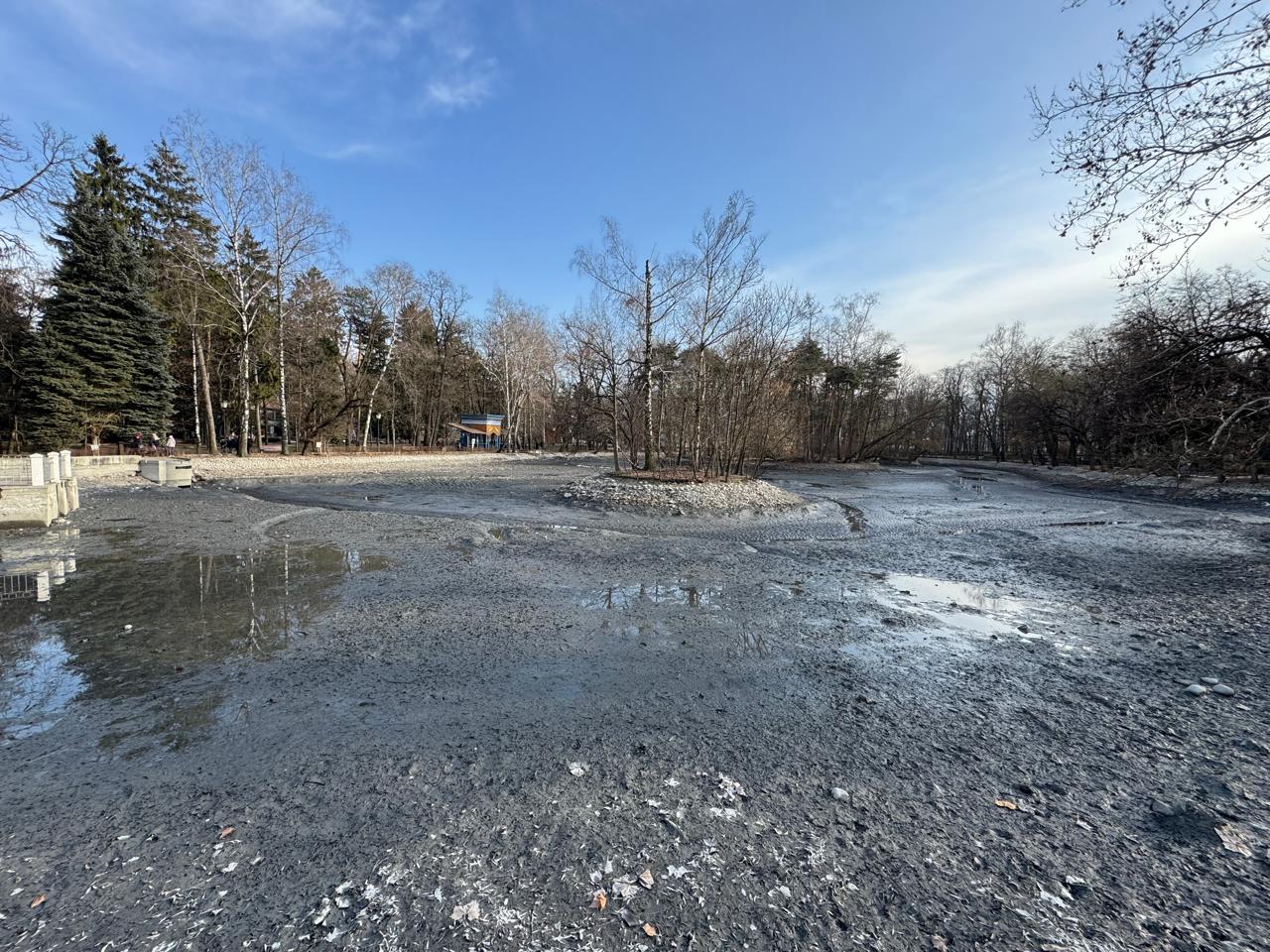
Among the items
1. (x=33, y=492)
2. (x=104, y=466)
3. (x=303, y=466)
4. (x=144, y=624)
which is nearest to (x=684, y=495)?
(x=144, y=624)

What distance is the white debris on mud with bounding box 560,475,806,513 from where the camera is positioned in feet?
46.2

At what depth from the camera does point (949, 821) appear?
7.96 ft

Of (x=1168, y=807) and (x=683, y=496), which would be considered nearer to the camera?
(x=1168, y=807)

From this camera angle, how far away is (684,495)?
47.3 feet

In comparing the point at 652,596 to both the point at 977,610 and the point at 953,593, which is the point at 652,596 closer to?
the point at 977,610

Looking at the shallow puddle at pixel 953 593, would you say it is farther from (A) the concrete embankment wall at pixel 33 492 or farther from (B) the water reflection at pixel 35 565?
(A) the concrete embankment wall at pixel 33 492

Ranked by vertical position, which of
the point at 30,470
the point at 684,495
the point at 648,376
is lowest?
the point at 684,495

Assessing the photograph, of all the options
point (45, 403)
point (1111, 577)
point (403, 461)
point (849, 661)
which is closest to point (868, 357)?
point (403, 461)

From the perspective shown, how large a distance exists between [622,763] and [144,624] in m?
4.85

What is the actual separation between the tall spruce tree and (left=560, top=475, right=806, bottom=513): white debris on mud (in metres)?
24.8

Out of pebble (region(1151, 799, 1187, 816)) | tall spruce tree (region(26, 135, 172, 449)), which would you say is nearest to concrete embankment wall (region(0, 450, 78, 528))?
pebble (region(1151, 799, 1187, 816))

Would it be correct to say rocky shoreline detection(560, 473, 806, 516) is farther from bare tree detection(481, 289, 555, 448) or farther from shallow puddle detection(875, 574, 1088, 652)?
bare tree detection(481, 289, 555, 448)

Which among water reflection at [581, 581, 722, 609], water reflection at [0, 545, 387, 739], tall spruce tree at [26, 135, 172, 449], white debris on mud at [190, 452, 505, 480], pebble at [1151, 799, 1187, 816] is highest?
tall spruce tree at [26, 135, 172, 449]

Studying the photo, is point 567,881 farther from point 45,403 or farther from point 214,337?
point 214,337
